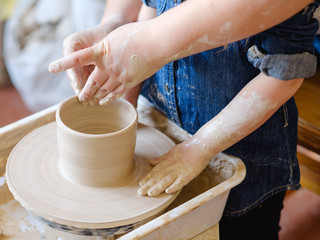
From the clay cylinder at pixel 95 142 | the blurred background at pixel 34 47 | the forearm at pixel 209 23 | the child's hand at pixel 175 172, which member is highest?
the forearm at pixel 209 23

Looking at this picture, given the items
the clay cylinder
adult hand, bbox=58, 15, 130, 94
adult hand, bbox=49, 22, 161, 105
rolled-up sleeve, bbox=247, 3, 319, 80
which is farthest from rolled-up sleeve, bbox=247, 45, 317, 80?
adult hand, bbox=58, 15, 130, 94

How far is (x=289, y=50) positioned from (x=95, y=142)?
487 millimetres

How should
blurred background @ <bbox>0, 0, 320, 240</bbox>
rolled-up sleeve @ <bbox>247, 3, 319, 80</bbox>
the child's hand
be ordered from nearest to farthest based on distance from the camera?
rolled-up sleeve @ <bbox>247, 3, 319, 80</bbox> < the child's hand < blurred background @ <bbox>0, 0, 320, 240</bbox>

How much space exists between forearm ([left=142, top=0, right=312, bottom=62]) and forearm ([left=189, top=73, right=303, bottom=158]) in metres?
0.17

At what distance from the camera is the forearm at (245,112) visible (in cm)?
95

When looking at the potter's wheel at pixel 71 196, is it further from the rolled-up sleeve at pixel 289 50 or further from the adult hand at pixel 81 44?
the rolled-up sleeve at pixel 289 50

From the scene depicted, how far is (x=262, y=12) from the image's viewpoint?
786 millimetres

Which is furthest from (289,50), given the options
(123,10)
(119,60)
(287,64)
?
(123,10)

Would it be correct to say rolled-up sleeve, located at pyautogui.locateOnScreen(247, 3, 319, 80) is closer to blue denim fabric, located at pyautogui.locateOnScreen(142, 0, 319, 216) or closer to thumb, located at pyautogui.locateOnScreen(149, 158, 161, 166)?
blue denim fabric, located at pyautogui.locateOnScreen(142, 0, 319, 216)

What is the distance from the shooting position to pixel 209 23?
83 centimetres

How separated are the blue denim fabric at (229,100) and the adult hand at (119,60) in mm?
208

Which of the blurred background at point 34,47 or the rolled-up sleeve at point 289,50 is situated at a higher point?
the rolled-up sleeve at point 289,50

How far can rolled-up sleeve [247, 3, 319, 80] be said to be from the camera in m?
0.90

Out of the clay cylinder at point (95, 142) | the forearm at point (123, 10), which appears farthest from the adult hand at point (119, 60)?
the forearm at point (123, 10)
